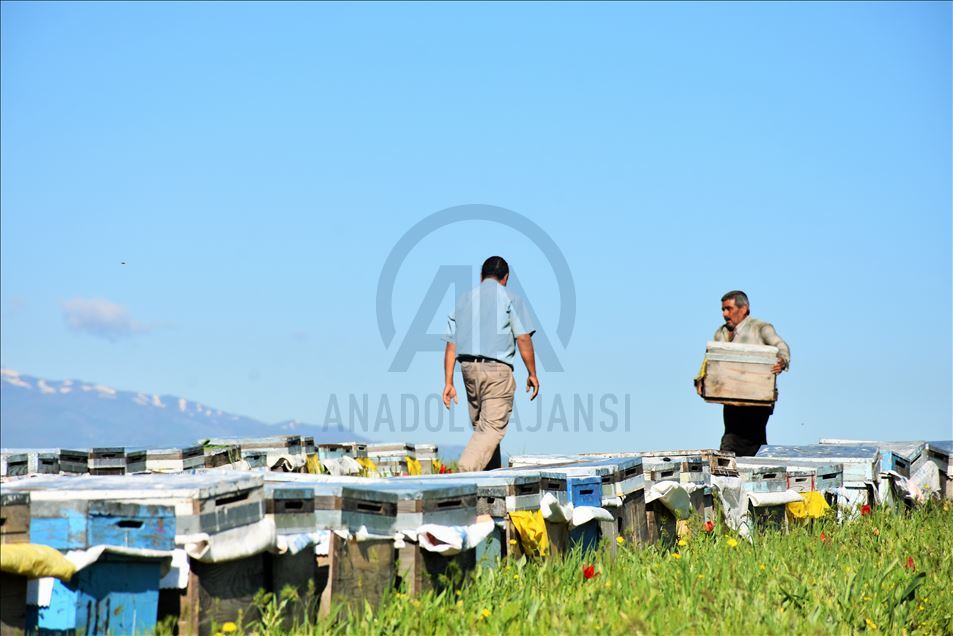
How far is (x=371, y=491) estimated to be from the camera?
5.78 m

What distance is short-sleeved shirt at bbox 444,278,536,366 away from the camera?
10.5 metres

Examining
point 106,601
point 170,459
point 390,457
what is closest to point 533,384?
point 390,457

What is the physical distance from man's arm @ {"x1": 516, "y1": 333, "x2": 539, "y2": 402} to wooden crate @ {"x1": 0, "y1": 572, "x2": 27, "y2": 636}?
6208 mm

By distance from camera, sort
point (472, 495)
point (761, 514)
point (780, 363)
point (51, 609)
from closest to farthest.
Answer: point (51, 609)
point (472, 495)
point (761, 514)
point (780, 363)

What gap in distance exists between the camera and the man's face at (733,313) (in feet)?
41.9

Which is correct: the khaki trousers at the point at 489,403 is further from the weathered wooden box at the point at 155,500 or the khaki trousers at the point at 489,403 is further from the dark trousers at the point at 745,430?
the weathered wooden box at the point at 155,500

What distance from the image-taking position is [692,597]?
6.04 m

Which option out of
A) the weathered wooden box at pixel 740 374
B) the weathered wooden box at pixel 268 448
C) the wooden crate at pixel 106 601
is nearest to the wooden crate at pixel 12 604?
the wooden crate at pixel 106 601

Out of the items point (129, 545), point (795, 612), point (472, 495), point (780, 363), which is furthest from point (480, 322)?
point (129, 545)

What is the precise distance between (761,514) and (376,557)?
461cm

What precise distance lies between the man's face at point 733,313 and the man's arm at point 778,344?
0.30 metres

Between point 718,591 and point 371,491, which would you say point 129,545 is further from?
point 718,591

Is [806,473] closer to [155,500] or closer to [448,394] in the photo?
[448,394]

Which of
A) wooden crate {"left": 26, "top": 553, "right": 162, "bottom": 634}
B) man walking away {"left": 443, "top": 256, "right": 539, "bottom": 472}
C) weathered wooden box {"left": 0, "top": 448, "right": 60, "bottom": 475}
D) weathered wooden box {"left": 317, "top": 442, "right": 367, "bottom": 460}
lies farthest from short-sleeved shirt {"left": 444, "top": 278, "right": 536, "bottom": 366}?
wooden crate {"left": 26, "top": 553, "right": 162, "bottom": 634}
